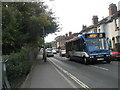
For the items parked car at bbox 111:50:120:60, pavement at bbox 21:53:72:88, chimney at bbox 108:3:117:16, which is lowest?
pavement at bbox 21:53:72:88

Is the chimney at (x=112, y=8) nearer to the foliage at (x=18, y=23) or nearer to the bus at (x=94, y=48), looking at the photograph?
the bus at (x=94, y=48)

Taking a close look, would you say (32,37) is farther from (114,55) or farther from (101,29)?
(101,29)

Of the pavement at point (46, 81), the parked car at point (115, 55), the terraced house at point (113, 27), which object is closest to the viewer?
the pavement at point (46, 81)

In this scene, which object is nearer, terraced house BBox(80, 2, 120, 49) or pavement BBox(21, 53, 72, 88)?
pavement BBox(21, 53, 72, 88)

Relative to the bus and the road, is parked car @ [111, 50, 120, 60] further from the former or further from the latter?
the road

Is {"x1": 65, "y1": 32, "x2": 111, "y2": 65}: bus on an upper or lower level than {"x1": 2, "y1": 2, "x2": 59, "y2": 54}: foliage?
lower

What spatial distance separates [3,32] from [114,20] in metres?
24.6

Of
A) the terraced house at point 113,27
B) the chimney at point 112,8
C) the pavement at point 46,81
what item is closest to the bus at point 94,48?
the pavement at point 46,81

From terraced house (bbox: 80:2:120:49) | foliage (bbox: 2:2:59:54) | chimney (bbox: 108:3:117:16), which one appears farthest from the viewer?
chimney (bbox: 108:3:117:16)

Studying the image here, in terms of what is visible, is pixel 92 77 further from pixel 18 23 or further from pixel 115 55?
pixel 115 55

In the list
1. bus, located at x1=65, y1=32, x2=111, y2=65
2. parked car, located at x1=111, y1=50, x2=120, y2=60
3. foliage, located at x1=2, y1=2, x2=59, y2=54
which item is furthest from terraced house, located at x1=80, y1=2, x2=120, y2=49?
foliage, located at x1=2, y1=2, x2=59, y2=54

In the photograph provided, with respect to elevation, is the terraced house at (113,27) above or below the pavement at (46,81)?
above

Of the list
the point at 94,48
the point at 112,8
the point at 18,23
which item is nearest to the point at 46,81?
the point at 18,23

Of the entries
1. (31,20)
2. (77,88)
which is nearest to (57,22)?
(31,20)
